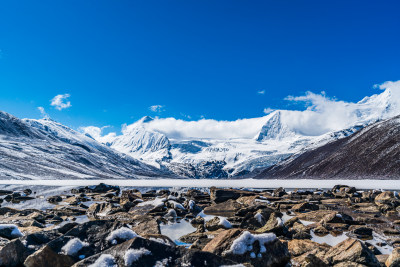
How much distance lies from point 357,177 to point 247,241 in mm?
152540

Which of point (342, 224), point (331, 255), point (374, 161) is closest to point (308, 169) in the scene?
point (374, 161)

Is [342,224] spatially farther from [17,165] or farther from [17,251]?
[17,165]

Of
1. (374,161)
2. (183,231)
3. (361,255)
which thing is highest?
(374,161)

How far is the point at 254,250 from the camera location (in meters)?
11.5

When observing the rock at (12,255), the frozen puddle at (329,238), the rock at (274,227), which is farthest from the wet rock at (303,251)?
the rock at (12,255)

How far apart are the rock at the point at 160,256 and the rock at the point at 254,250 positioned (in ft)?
8.13

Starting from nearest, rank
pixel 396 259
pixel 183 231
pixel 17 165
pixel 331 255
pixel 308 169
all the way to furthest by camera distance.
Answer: pixel 396 259 < pixel 331 255 < pixel 183 231 < pixel 17 165 < pixel 308 169

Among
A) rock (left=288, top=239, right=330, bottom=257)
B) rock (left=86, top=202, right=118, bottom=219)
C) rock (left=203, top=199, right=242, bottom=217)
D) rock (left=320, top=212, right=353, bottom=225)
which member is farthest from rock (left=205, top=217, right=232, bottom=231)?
rock (left=86, top=202, right=118, bottom=219)

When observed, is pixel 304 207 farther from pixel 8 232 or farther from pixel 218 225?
pixel 8 232

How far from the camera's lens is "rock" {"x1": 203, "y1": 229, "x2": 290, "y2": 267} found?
37.1 feet

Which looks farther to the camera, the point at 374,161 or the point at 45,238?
the point at 374,161

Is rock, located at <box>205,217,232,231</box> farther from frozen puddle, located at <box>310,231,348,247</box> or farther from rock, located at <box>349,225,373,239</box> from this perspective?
rock, located at <box>349,225,373,239</box>

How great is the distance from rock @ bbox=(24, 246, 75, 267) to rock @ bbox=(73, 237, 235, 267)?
193cm

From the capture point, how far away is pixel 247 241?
11719 mm
